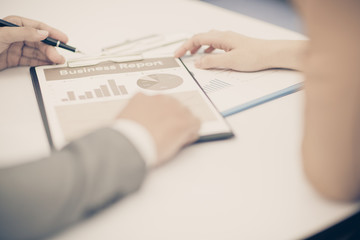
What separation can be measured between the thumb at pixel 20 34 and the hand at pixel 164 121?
334mm

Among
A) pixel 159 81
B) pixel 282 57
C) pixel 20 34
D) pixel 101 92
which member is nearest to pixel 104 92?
pixel 101 92

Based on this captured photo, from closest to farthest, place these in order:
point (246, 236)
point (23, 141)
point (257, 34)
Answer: point (246, 236)
point (23, 141)
point (257, 34)

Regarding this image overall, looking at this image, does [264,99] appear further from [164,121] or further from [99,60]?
[99,60]

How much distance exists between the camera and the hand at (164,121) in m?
0.52

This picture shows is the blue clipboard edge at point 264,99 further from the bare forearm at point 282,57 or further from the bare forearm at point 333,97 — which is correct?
the bare forearm at point 333,97

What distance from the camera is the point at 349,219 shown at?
486mm

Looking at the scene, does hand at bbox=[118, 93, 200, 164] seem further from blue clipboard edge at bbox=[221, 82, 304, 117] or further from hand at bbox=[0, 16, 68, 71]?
hand at bbox=[0, 16, 68, 71]

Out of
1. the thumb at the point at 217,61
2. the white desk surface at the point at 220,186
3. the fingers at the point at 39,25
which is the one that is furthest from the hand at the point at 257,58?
the fingers at the point at 39,25

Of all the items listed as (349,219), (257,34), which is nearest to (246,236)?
(349,219)

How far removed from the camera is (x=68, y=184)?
443mm

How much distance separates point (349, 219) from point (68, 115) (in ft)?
1.42

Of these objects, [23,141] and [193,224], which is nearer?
[193,224]

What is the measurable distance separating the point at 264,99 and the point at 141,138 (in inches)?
11.4

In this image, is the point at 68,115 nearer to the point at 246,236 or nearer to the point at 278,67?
the point at 246,236
